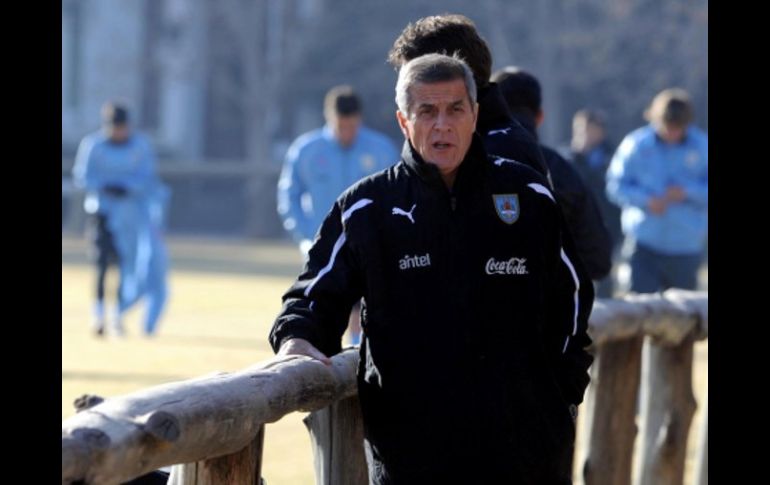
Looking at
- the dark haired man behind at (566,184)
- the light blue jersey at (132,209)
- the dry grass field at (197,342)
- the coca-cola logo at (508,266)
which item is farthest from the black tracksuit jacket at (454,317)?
the light blue jersey at (132,209)

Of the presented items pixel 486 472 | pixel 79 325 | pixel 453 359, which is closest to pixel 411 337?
pixel 453 359

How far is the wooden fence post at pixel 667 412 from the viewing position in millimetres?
7484

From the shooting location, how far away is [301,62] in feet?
137

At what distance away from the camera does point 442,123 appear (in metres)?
4.12

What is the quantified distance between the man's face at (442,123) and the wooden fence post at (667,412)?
138 inches

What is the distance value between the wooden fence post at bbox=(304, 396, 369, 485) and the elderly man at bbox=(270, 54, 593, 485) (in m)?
0.57

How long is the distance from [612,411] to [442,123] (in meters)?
3.27

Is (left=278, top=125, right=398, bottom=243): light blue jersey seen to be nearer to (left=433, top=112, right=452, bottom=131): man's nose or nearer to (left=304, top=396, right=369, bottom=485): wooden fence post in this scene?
(left=304, top=396, right=369, bottom=485): wooden fence post

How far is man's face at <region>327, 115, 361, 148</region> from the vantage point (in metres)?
11.6

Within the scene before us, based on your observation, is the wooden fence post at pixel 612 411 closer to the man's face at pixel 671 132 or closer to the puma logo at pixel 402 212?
the puma logo at pixel 402 212

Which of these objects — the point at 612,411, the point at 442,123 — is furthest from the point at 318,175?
the point at 442,123

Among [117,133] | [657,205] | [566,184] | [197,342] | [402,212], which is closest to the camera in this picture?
[402,212]

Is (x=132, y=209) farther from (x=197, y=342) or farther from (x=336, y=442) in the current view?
(x=336, y=442)
